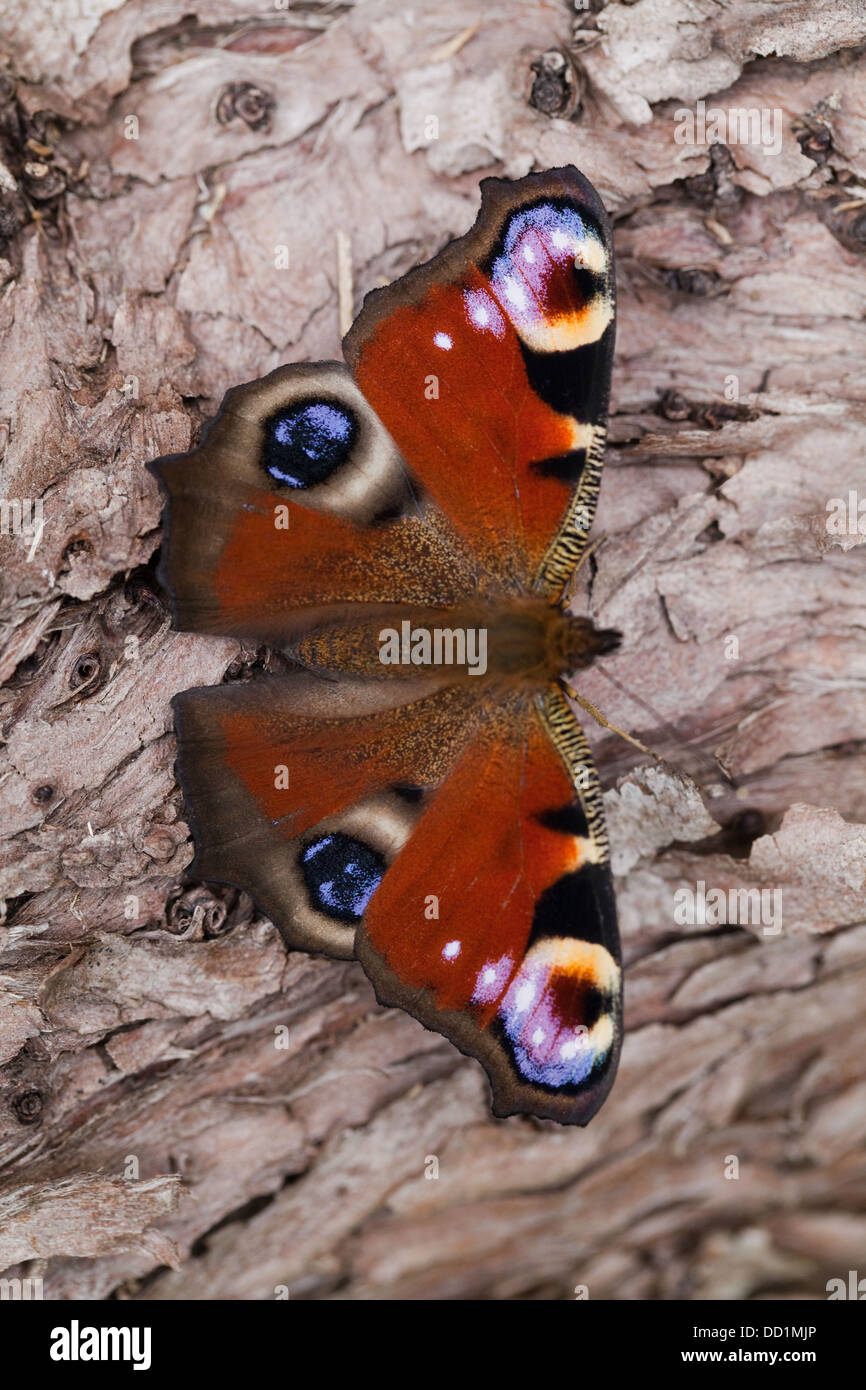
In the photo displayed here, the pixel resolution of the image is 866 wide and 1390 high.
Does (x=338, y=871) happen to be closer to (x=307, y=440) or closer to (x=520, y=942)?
(x=520, y=942)

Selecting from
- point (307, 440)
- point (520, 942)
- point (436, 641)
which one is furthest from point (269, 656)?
point (520, 942)

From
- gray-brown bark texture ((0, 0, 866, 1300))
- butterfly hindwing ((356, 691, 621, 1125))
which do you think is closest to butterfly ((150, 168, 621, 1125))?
butterfly hindwing ((356, 691, 621, 1125))

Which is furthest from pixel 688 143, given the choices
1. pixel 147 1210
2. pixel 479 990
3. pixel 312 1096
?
pixel 147 1210

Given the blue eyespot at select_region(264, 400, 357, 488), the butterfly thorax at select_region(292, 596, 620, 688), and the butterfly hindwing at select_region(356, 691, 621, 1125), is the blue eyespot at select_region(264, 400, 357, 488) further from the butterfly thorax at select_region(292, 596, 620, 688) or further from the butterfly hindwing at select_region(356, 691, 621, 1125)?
the butterfly hindwing at select_region(356, 691, 621, 1125)

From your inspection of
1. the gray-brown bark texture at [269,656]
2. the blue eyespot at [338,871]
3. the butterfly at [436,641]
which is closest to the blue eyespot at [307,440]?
the butterfly at [436,641]
